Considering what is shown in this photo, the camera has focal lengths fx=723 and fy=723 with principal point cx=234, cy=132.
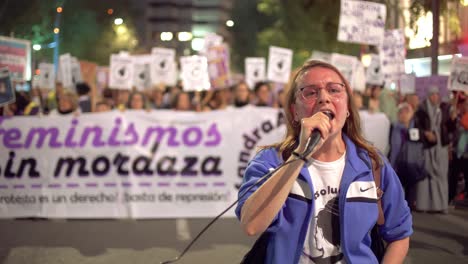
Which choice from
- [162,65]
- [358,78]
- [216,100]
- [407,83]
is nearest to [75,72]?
[162,65]

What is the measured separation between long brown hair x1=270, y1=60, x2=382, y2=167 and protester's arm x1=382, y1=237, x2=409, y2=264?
29 cm

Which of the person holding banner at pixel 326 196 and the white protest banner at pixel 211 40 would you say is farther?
the white protest banner at pixel 211 40

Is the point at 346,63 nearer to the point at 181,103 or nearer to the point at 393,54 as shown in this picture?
the point at 393,54

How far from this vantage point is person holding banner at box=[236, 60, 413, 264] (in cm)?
230

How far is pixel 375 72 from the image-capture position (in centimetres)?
1413

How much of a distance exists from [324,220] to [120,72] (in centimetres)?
1140

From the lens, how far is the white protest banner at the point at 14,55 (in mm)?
12875

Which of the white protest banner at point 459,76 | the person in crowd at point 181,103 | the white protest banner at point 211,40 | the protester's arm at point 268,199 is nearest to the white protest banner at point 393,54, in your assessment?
the white protest banner at point 459,76

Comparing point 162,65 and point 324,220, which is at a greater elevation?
point 162,65

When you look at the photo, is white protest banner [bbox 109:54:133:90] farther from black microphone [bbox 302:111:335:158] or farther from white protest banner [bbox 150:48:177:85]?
black microphone [bbox 302:111:335:158]

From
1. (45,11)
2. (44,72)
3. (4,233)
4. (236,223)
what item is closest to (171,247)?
(236,223)

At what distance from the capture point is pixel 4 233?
8.81 meters

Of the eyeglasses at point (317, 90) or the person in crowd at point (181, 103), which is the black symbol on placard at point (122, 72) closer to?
the person in crowd at point (181, 103)

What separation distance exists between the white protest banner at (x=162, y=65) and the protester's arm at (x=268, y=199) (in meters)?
12.6
